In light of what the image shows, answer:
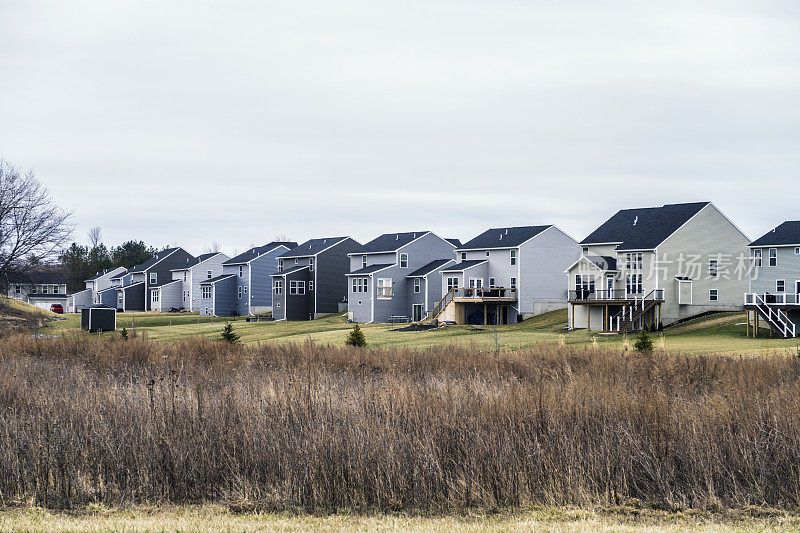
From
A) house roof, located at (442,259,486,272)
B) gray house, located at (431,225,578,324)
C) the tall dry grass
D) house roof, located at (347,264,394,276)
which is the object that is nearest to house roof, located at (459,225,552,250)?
gray house, located at (431,225,578,324)

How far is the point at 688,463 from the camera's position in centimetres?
1108

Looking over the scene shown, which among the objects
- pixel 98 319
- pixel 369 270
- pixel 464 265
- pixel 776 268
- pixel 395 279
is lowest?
pixel 98 319

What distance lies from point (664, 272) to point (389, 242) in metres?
26.4

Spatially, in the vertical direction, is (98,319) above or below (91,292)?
below

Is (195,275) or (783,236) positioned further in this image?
(195,275)

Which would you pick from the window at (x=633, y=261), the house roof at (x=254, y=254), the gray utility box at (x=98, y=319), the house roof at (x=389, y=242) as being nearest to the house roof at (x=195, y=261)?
the house roof at (x=254, y=254)

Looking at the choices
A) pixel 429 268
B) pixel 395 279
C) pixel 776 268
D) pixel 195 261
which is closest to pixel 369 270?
pixel 395 279

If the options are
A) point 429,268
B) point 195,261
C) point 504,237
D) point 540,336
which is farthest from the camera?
point 195,261

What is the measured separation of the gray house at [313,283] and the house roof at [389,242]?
3.57 metres

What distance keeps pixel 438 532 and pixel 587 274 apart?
46.8 m

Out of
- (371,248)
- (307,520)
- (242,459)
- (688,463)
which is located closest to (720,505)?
(688,463)

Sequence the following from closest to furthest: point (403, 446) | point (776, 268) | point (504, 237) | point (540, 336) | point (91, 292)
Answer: point (403, 446) < point (540, 336) < point (776, 268) < point (504, 237) < point (91, 292)

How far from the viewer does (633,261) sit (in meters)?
52.4

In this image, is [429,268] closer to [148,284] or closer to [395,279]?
[395,279]
